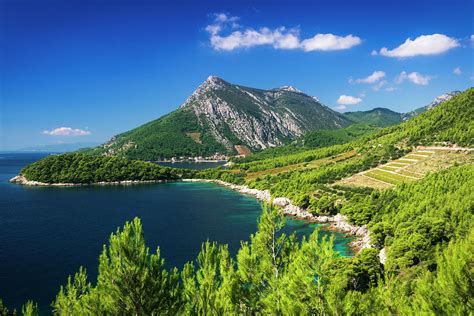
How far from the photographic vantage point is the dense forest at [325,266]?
1579cm

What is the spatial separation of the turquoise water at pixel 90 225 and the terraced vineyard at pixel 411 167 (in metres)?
29.6

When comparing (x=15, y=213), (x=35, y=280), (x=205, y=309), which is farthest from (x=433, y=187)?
(x=15, y=213)

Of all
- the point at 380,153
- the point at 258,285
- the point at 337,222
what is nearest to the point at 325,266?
the point at 258,285

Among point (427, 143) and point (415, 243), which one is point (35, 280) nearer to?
point (415, 243)

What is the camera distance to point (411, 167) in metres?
96.9

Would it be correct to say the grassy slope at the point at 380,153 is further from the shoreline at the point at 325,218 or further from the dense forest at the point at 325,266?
the shoreline at the point at 325,218

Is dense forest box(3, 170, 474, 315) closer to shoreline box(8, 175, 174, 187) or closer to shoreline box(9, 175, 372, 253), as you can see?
shoreline box(9, 175, 372, 253)

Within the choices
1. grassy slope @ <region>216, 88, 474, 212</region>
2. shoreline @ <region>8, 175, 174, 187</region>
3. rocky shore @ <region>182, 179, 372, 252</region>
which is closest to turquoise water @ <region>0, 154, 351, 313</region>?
rocky shore @ <region>182, 179, 372, 252</region>

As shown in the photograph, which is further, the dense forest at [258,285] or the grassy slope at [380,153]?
the grassy slope at [380,153]

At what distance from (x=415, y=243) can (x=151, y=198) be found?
8707 cm

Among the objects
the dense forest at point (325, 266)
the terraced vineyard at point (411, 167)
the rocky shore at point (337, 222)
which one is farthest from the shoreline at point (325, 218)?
the terraced vineyard at point (411, 167)

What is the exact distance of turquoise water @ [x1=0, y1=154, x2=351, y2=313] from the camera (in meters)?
50.4

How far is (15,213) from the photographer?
89375mm

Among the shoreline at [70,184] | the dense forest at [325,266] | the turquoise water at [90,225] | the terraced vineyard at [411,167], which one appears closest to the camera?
the dense forest at [325,266]
